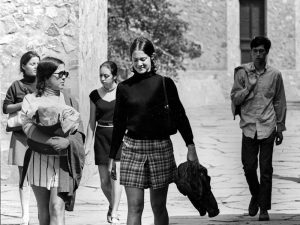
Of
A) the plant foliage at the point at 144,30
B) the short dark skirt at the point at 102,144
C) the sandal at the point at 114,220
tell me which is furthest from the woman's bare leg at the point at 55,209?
the plant foliage at the point at 144,30

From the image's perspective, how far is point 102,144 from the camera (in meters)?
7.57

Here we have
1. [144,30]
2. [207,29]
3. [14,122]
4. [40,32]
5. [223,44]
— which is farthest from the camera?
[223,44]

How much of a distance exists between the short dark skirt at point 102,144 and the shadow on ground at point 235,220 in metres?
0.80

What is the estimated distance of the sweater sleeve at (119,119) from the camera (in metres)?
5.73

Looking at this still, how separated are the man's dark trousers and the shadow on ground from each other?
0.56 ft

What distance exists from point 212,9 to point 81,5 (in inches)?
595

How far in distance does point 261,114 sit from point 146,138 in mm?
2018

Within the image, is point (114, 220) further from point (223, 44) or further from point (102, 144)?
point (223, 44)

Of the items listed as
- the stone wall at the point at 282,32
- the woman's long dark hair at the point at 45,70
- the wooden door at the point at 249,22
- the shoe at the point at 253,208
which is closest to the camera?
the woman's long dark hair at the point at 45,70

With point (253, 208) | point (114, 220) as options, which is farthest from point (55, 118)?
point (253, 208)

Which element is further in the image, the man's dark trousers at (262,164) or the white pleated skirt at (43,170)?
the man's dark trousers at (262,164)

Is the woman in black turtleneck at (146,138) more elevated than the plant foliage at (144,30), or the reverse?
the plant foliage at (144,30)

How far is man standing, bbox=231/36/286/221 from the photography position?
7.38 meters

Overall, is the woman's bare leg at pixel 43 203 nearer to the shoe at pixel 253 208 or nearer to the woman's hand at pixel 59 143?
the woman's hand at pixel 59 143
